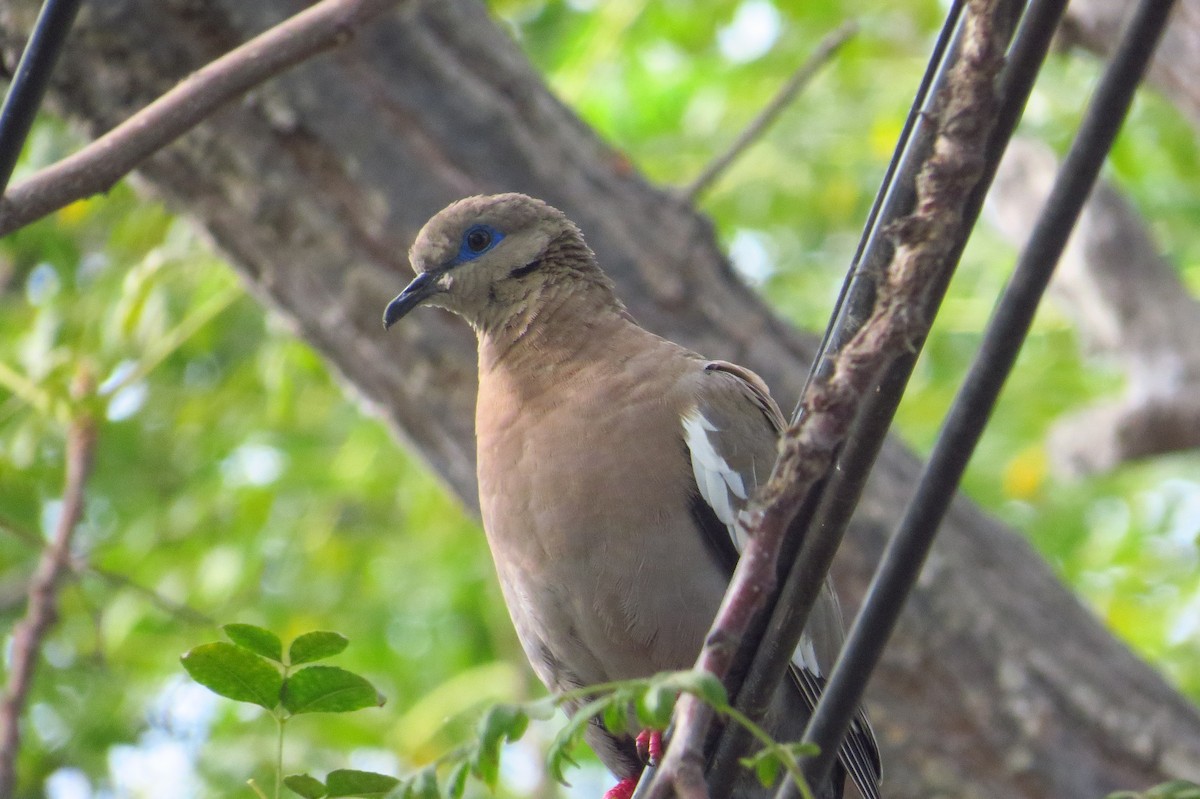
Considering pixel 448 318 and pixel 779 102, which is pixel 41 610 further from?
pixel 779 102

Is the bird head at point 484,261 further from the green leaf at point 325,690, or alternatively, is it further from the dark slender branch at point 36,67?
the green leaf at point 325,690

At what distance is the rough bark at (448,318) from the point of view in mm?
3551

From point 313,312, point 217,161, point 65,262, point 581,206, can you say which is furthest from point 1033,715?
point 65,262

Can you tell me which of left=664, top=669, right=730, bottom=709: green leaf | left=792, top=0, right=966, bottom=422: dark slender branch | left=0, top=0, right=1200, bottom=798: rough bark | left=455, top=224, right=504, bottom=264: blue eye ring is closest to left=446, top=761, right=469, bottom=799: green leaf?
left=664, top=669, right=730, bottom=709: green leaf

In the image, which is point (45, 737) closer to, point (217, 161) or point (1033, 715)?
point (217, 161)

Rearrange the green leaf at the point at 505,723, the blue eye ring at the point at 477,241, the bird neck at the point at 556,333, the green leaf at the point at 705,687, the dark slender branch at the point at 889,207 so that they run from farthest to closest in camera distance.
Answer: the blue eye ring at the point at 477,241 < the bird neck at the point at 556,333 < the dark slender branch at the point at 889,207 < the green leaf at the point at 505,723 < the green leaf at the point at 705,687

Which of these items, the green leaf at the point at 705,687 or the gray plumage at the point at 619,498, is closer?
the green leaf at the point at 705,687

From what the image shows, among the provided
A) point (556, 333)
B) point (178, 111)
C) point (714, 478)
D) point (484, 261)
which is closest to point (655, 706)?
point (178, 111)

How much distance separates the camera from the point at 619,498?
261 centimetres

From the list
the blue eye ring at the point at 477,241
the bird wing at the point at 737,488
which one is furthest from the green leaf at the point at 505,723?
the blue eye ring at the point at 477,241

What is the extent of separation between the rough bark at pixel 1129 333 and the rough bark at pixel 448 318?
1.68 meters

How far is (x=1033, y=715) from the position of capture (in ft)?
11.8

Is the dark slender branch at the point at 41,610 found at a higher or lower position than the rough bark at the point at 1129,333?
lower

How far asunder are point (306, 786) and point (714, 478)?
Result: 1.31 meters
